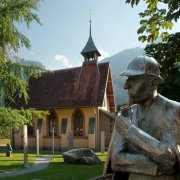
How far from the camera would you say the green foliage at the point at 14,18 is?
1734cm

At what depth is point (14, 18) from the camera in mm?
18031

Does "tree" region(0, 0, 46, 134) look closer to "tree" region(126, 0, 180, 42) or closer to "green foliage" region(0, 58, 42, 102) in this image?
"green foliage" region(0, 58, 42, 102)

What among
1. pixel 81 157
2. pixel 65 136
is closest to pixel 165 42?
pixel 81 157

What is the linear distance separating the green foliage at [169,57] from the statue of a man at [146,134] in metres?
7.08

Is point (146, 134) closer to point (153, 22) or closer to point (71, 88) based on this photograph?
point (153, 22)

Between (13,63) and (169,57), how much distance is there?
1016cm

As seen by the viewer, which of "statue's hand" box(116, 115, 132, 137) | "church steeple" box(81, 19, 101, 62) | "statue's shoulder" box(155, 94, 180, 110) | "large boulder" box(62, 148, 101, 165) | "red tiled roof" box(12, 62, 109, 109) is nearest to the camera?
"statue's hand" box(116, 115, 132, 137)

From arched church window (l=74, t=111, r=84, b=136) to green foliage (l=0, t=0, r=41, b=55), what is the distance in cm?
1517

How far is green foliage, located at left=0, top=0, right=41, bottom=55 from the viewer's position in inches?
683

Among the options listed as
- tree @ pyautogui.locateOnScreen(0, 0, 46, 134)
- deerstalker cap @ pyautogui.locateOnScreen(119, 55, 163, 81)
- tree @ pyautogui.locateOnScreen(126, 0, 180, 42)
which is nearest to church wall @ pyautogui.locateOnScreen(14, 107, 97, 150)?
tree @ pyautogui.locateOnScreen(0, 0, 46, 134)

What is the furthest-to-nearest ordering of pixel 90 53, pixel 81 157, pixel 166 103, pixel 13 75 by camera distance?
1. pixel 90 53
2. pixel 81 157
3. pixel 13 75
4. pixel 166 103

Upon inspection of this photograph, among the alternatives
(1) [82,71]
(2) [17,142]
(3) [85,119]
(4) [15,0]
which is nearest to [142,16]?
(4) [15,0]

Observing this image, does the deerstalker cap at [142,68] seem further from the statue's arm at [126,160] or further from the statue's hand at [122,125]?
the statue's arm at [126,160]

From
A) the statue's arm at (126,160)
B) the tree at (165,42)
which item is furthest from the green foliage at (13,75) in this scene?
the statue's arm at (126,160)
